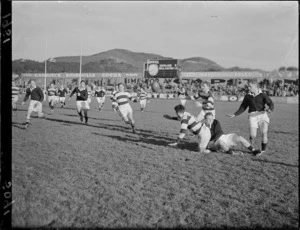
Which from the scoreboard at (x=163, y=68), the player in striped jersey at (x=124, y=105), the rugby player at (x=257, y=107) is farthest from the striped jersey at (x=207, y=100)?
the scoreboard at (x=163, y=68)

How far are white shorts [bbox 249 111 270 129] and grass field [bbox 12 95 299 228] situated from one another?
846mm

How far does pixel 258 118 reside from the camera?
739cm

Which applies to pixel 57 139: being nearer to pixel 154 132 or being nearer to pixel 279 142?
pixel 154 132

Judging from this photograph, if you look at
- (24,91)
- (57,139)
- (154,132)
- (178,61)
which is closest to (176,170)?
(57,139)

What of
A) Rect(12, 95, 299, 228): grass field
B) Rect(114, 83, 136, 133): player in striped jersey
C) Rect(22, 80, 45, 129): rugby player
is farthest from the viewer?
Rect(114, 83, 136, 133): player in striped jersey

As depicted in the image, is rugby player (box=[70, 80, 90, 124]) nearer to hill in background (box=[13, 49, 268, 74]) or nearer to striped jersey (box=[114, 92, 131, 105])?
hill in background (box=[13, 49, 268, 74])

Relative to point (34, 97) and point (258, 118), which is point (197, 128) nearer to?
point (258, 118)

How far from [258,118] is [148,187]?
4.56m

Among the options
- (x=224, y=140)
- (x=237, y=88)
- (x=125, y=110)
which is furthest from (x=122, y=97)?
(x=237, y=88)

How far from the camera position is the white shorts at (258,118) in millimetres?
7289

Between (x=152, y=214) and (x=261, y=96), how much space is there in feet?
17.6

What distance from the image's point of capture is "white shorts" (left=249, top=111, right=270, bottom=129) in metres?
7.29

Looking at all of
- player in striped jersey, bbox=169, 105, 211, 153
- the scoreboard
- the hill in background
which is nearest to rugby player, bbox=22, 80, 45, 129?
the hill in background

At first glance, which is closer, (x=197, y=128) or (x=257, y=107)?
(x=197, y=128)
